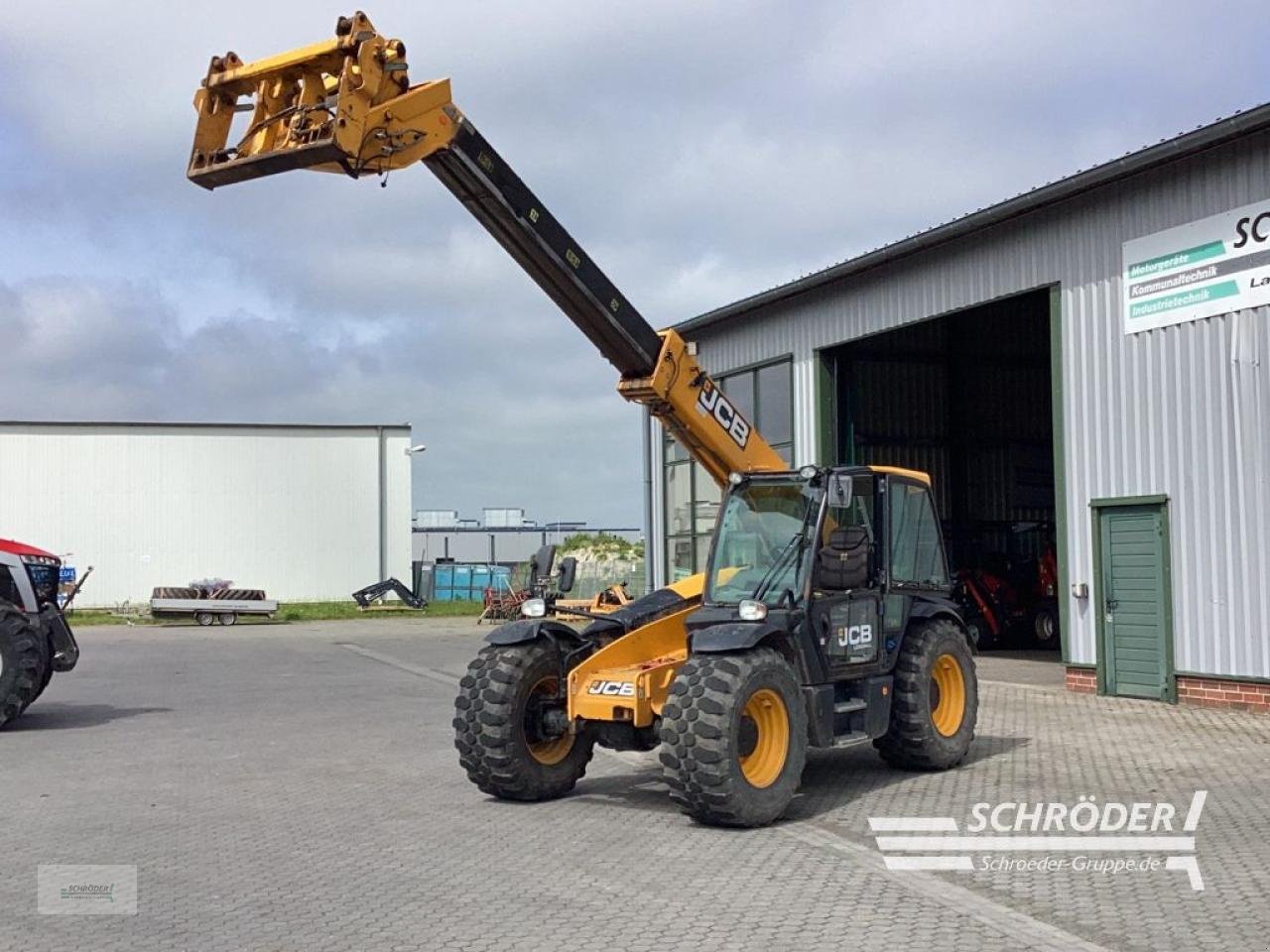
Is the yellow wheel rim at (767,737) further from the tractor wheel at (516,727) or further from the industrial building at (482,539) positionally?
the industrial building at (482,539)

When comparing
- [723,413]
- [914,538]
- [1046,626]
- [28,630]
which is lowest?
[1046,626]

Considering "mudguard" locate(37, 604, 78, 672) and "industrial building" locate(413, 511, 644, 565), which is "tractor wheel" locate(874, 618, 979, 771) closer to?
"mudguard" locate(37, 604, 78, 672)

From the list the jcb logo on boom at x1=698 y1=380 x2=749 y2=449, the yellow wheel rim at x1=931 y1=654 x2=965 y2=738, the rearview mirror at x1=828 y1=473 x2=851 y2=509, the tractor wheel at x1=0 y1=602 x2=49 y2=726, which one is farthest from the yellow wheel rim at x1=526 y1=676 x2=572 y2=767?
the tractor wheel at x1=0 y1=602 x2=49 y2=726

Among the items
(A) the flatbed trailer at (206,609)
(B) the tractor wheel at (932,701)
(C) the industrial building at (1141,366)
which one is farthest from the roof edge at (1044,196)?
(A) the flatbed trailer at (206,609)

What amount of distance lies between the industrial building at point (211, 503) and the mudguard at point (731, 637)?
130ft

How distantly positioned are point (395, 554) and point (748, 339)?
2833 cm

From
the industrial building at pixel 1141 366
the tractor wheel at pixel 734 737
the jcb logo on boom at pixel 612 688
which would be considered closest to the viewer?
the tractor wheel at pixel 734 737

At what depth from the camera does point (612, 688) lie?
905cm

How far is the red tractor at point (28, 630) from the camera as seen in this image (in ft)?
43.2

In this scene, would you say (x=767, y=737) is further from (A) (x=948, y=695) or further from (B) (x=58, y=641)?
(B) (x=58, y=641)

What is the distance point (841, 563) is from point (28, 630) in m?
8.13

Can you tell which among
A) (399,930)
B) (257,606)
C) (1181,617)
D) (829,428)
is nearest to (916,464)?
(829,428)

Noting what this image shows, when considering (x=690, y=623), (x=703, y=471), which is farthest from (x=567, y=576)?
(x=690, y=623)

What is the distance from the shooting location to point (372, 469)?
1912 inches
